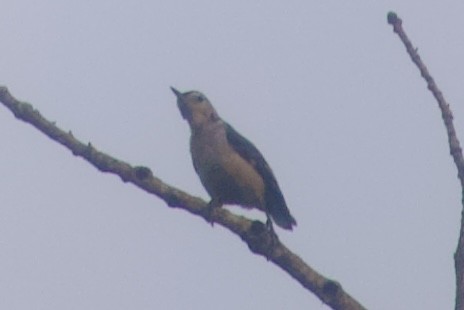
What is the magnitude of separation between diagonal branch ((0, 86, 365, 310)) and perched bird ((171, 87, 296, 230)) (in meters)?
2.54

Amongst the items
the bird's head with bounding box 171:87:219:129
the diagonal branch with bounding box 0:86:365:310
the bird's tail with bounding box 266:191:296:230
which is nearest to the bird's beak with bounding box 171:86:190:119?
the bird's head with bounding box 171:87:219:129

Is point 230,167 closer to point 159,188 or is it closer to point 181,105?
point 181,105

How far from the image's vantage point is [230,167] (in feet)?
Answer: 25.1

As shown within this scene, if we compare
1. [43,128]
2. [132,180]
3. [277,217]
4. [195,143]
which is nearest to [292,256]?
[132,180]

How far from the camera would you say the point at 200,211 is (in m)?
4.66

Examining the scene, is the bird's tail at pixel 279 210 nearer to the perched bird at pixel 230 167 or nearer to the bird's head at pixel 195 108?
the perched bird at pixel 230 167

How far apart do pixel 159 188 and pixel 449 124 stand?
4.40 feet

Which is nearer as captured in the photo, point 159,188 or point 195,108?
point 159,188

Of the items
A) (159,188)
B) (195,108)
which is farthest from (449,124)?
(195,108)

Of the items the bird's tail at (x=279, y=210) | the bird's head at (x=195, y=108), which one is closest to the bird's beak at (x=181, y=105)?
the bird's head at (x=195, y=108)

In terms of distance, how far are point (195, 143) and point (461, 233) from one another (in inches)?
170

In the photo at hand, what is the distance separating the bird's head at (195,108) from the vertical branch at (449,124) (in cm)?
412

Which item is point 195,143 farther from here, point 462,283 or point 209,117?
point 462,283

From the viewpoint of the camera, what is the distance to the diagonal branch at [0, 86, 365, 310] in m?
4.44
